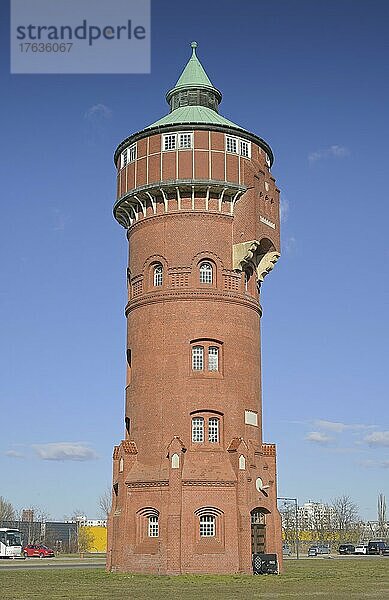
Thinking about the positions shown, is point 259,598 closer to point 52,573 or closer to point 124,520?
point 124,520

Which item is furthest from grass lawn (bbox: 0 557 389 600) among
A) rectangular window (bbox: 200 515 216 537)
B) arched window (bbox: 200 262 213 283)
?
arched window (bbox: 200 262 213 283)

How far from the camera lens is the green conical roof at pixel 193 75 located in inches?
2014

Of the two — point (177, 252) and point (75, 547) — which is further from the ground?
point (177, 252)

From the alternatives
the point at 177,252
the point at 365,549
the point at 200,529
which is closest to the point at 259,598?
the point at 200,529

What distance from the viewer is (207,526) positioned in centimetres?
4100

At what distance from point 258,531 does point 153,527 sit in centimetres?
560

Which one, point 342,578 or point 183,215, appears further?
point 183,215

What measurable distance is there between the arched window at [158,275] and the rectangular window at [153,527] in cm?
1266

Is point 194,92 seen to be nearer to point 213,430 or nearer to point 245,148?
point 245,148

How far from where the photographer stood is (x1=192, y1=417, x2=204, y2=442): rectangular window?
42828mm

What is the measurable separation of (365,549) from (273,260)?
57334 mm

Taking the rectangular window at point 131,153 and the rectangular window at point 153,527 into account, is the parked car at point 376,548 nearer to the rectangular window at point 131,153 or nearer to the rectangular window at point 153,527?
the rectangular window at point 153,527

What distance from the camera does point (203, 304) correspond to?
44.4m

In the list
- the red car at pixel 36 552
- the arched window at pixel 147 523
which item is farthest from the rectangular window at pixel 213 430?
the red car at pixel 36 552
